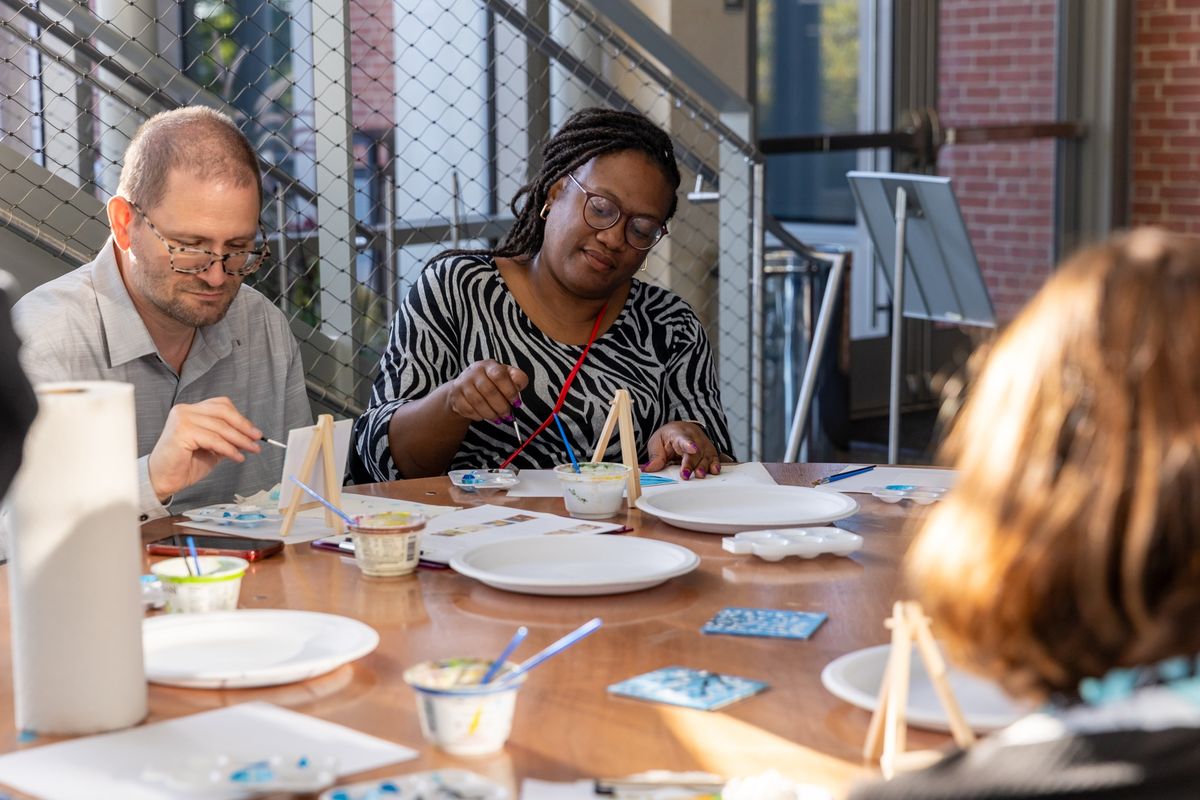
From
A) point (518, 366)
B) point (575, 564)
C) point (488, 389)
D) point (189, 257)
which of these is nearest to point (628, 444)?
point (488, 389)

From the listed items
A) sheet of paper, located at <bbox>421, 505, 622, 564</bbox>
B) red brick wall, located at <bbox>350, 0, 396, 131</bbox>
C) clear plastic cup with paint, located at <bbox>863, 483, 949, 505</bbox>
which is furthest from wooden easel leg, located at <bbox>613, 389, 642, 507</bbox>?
red brick wall, located at <bbox>350, 0, 396, 131</bbox>

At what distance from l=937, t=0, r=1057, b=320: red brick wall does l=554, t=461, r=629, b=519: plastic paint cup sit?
17.2 feet

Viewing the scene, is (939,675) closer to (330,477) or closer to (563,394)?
(330,477)

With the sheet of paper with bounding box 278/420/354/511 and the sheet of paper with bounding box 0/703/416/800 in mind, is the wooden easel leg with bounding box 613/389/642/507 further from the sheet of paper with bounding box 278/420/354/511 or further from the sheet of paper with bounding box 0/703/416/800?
the sheet of paper with bounding box 0/703/416/800

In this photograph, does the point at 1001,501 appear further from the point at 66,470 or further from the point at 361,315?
the point at 361,315

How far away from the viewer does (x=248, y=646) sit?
4.46ft

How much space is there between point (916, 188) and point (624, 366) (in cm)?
168

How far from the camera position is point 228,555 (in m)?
1.71

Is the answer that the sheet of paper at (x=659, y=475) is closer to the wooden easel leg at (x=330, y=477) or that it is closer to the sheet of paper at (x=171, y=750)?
the wooden easel leg at (x=330, y=477)

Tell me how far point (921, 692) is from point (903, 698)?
13 centimetres

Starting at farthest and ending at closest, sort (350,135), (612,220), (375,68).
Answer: (375,68) < (350,135) < (612,220)

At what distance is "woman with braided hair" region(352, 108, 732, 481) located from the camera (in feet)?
8.29

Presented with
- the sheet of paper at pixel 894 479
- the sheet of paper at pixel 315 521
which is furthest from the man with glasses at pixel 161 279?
the sheet of paper at pixel 894 479

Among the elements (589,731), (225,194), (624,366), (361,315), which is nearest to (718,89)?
(361,315)
